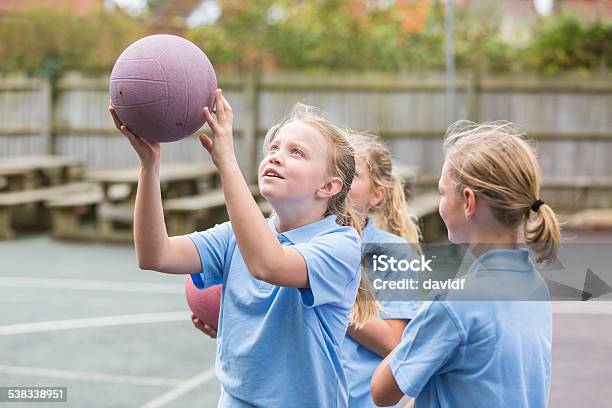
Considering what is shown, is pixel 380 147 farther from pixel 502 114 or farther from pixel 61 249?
pixel 502 114

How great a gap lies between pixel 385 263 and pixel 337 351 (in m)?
0.63

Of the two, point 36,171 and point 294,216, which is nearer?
point 294,216

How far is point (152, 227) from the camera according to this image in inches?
95.0

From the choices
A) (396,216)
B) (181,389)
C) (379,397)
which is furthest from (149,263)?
(181,389)

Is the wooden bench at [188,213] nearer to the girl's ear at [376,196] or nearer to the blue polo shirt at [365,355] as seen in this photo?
the girl's ear at [376,196]

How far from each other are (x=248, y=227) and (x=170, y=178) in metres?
9.74

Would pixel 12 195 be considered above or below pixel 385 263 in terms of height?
below

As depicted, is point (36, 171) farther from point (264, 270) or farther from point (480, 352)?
point (480, 352)

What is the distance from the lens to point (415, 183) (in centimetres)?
1333

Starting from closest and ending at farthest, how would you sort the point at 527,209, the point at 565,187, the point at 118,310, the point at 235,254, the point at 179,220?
the point at 527,209
the point at 235,254
the point at 118,310
the point at 179,220
the point at 565,187

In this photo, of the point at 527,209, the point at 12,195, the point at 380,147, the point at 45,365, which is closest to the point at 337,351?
the point at 527,209

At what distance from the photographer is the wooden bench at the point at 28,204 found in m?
12.0

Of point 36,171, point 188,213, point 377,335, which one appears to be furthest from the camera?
point 36,171

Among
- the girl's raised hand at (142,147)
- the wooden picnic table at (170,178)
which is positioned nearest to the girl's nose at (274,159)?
the girl's raised hand at (142,147)
